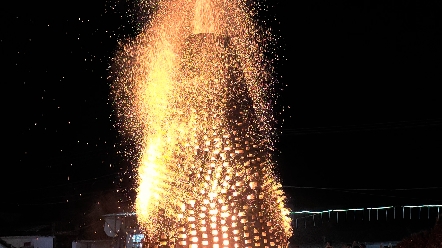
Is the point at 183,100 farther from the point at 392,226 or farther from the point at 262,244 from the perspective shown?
the point at 392,226

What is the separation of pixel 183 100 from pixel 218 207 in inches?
46.6

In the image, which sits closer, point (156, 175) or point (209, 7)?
point (156, 175)

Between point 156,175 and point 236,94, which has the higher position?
point 236,94

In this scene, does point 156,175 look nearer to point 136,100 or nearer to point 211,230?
point 211,230

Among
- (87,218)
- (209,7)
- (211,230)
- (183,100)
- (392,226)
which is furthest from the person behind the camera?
(87,218)

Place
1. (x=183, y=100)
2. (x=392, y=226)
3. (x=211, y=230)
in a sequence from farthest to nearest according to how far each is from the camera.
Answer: (x=392, y=226) < (x=183, y=100) < (x=211, y=230)

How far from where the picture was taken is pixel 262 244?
19.4ft

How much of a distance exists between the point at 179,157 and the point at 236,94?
0.88 m

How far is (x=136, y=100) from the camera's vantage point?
10086mm

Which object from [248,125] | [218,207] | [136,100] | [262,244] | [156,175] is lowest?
[262,244]

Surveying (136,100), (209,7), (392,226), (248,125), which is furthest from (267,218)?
(392,226)

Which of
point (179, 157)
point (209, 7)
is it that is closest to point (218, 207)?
point (179, 157)

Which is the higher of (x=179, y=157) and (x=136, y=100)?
(x=136, y=100)

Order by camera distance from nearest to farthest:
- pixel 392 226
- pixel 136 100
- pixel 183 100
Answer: pixel 183 100
pixel 136 100
pixel 392 226
